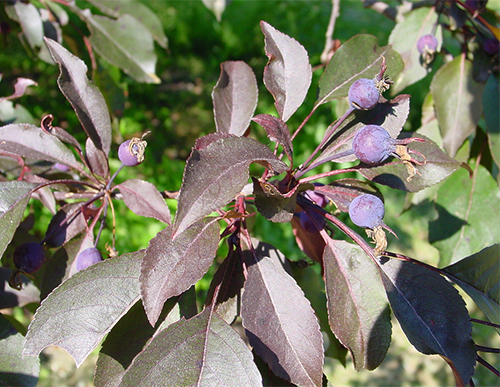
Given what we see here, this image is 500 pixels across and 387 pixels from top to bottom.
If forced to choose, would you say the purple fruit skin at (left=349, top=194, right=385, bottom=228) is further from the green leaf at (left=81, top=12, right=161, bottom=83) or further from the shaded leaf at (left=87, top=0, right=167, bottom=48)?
the shaded leaf at (left=87, top=0, right=167, bottom=48)

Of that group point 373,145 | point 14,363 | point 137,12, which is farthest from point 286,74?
point 137,12

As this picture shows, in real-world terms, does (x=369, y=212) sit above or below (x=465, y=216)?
above

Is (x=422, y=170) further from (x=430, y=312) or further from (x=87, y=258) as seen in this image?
(x=87, y=258)

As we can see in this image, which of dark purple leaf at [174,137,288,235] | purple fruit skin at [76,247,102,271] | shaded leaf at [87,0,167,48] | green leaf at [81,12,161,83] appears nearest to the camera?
dark purple leaf at [174,137,288,235]

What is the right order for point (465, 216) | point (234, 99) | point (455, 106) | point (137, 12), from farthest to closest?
point (137, 12)
point (465, 216)
point (455, 106)
point (234, 99)

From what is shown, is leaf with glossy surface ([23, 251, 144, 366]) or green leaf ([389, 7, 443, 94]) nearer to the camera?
leaf with glossy surface ([23, 251, 144, 366])

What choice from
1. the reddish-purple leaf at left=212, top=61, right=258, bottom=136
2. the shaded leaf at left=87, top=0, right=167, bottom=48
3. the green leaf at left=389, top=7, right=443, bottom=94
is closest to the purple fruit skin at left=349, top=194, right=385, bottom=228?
the reddish-purple leaf at left=212, top=61, right=258, bottom=136
